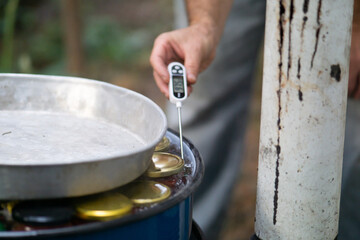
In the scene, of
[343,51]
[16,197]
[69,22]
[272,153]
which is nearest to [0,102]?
[16,197]

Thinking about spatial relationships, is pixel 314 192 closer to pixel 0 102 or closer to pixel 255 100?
pixel 0 102

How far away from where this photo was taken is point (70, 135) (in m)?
0.85

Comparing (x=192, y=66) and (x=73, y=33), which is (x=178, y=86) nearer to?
(x=192, y=66)

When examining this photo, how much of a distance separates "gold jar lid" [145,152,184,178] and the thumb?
0.67 ft

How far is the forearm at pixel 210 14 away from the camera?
1.19 meters

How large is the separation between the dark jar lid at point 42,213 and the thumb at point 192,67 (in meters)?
0.41

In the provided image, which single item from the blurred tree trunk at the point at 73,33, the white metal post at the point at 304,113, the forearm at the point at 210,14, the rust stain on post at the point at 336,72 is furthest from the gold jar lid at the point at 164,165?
the blurred tree trunk at the point at 73,33

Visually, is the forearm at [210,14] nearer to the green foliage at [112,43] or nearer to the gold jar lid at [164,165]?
the gold jar lid at [164,165]

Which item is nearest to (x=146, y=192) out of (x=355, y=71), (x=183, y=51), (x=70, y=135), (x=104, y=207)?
(x=104, y=207)

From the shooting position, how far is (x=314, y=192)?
2.56ft

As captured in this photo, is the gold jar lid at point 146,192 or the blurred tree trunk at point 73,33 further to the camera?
the blurred tree trunk at point 73,33

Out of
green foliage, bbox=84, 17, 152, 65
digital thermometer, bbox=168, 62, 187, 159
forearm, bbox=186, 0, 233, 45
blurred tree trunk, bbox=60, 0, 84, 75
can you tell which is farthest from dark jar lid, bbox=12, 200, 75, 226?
green foliage, bbox=84, 17, 152, 65

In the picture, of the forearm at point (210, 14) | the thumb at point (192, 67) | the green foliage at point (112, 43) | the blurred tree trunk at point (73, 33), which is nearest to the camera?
the thumb at point (192, 67)

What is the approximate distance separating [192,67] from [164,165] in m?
0.29
